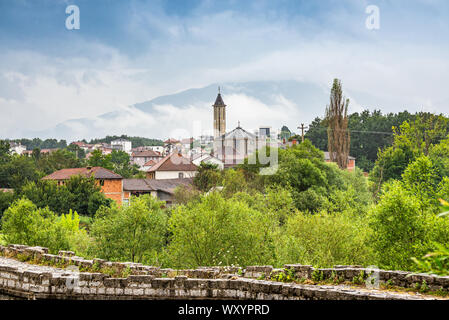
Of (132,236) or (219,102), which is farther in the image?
(219,102)

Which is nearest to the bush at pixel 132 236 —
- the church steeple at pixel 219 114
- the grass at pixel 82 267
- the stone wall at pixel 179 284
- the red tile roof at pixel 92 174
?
the grass at pixel 82 267

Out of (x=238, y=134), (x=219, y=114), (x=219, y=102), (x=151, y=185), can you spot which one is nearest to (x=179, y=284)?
(x=151, y=185)

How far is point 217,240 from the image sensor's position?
3212 centimetres

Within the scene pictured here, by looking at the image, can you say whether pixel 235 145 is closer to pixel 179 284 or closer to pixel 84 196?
pixel 84 196

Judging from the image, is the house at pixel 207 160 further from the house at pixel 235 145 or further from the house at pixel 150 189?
the house at pixel 150 189

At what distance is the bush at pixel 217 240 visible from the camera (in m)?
30.6

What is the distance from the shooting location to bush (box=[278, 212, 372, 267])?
30305mm

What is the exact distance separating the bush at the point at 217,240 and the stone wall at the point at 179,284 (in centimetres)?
1454

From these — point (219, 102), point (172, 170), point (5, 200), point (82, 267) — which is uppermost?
point (219, 102)

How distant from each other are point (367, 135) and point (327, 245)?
106m

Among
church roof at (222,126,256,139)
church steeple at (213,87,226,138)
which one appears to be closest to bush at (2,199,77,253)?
church roof at (222,126,256,139)
